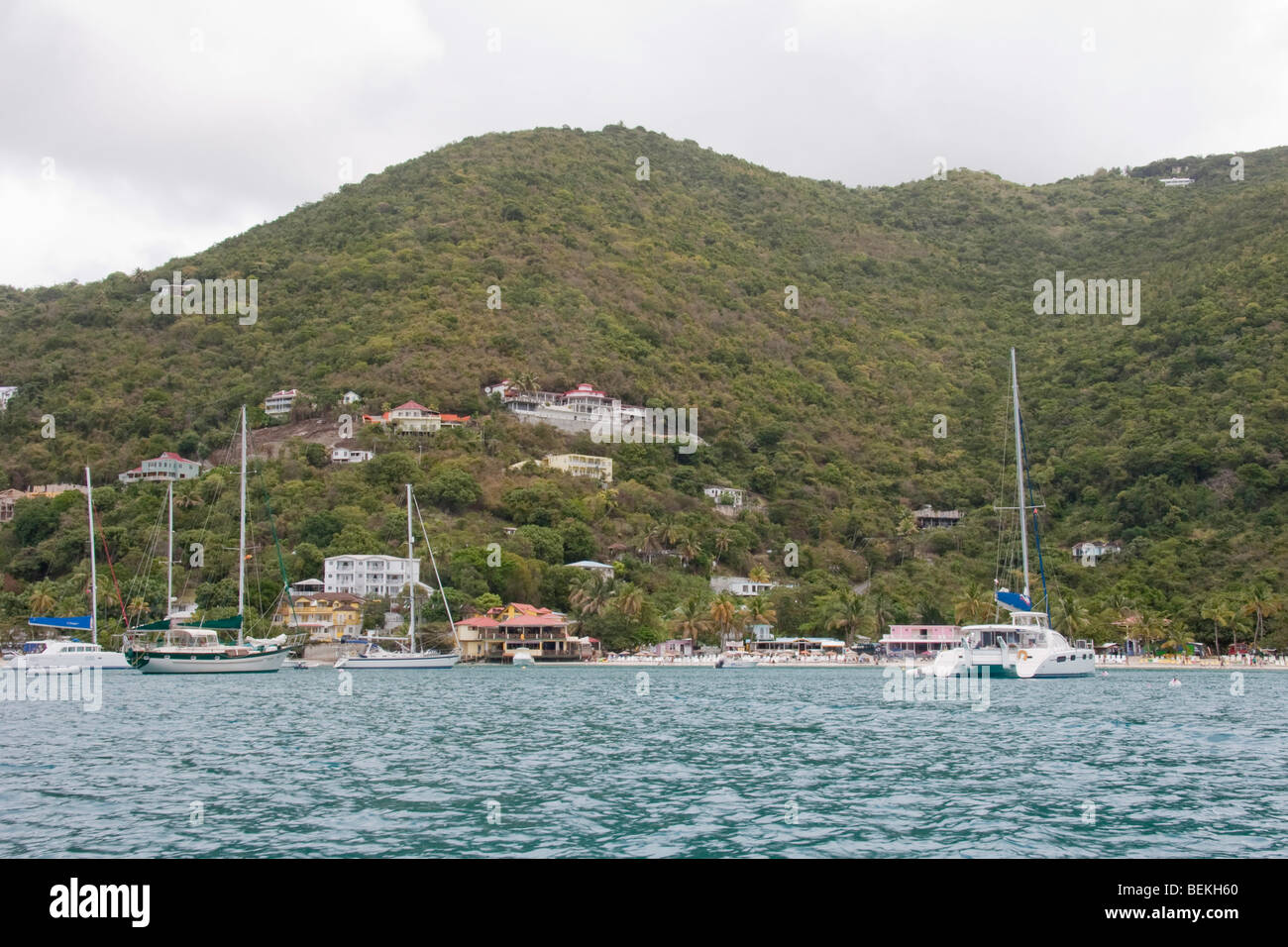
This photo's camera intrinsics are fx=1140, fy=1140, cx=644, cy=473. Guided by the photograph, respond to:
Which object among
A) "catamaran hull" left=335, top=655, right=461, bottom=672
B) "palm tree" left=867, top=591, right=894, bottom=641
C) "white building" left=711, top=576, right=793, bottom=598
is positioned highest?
"white building" left=711, top=576, right=793, bottom=598

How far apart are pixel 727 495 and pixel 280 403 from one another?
5404cm

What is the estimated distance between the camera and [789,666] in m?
89.1

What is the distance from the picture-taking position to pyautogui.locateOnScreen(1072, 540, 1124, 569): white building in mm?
103562

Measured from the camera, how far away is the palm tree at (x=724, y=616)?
96.9m

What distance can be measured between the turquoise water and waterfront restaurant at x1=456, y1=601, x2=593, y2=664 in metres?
51.3

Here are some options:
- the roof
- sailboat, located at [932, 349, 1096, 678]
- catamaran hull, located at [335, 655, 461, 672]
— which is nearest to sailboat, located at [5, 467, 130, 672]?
catamaran hull, located at [335, 655, 461, 672]

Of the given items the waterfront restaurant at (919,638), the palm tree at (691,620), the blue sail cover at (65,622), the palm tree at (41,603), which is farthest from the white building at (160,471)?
the waterfront restaurant at (919,638)

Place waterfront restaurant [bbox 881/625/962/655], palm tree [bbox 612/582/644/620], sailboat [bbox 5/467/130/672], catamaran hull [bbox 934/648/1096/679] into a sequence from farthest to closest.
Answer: palm tree [bbox 612/582/644/620], waterfront restaurant [bbox 881/625/962/655], sailboat [bbox 5/467/130/672], catamaran hull [bbox 934/648/1096/679]

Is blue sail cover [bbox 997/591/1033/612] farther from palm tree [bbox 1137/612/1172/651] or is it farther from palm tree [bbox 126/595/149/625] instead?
palm tree [bbox 126/595/149/625]

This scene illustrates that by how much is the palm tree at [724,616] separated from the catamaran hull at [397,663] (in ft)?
85.3

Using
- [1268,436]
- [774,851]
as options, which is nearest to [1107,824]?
[774,851]

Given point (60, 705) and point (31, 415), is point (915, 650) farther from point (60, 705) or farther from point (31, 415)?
point (31, 415)

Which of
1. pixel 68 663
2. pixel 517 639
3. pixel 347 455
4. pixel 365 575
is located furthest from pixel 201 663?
pixel 347 455

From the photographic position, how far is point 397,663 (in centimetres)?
7600
